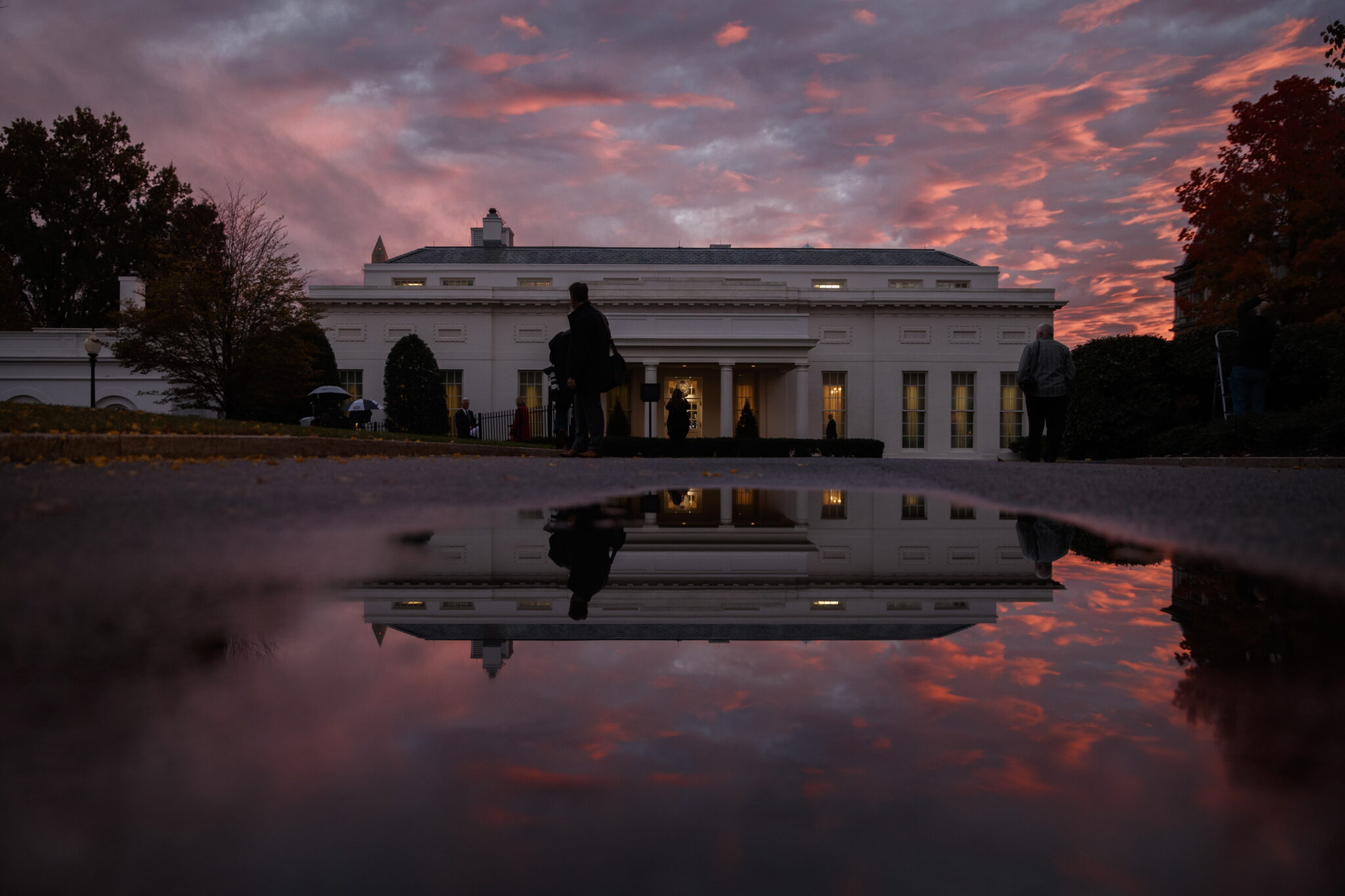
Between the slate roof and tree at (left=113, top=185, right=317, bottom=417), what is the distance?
1988 centimetres

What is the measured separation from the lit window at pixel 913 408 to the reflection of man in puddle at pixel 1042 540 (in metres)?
33.3

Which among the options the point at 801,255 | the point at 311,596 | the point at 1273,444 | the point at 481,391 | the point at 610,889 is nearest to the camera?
the point at 610,889

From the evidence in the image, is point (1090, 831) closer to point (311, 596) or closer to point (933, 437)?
point (311, 596)

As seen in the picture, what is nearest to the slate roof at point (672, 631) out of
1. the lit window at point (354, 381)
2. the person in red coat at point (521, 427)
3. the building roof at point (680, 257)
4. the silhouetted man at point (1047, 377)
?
the silhouetted man at point (1047, 377)

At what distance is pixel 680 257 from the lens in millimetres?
Result: 40438

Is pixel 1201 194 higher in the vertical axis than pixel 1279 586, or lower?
higher

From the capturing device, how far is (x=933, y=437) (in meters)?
35.6

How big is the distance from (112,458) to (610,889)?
8022mm

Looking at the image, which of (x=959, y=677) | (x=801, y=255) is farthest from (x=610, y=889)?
(x=801, y=255)

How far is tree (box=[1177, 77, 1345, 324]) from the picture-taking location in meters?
24.2

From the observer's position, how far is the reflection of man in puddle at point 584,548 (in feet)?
5.92


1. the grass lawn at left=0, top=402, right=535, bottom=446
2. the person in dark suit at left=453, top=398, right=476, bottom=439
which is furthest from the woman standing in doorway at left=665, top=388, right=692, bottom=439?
the person in dark suit at left=453, top=398, right=476, bottom=439

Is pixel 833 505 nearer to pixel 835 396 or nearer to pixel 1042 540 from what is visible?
pixel 1042 540

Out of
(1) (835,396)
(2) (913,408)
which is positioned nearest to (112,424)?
(1) (835,396)
